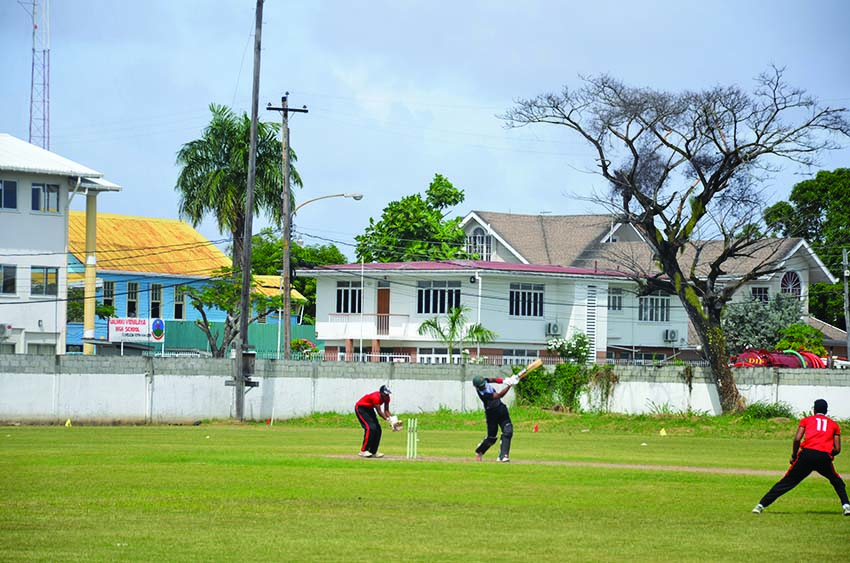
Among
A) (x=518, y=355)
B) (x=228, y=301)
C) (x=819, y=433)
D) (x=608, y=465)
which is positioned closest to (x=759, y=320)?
(x=518, y=355)

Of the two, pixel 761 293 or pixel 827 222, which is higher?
pixel 827 222

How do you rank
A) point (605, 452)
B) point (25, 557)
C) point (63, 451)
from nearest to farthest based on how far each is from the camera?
point (25, 557)
point (63, 451)
point (605, 452)

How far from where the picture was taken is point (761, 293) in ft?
254

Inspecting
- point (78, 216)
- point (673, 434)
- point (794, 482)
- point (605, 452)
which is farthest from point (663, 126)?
point (78, 216)

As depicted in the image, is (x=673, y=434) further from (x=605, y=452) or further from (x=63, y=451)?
(x=63, y=451)

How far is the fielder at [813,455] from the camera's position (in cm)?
1755

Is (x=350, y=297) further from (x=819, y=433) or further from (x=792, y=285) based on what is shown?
(x=819, y=433)

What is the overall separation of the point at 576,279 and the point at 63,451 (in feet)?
147

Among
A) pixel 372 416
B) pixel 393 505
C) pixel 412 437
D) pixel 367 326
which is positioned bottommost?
pixel 393 505

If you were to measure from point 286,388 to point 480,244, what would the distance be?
3452 cm

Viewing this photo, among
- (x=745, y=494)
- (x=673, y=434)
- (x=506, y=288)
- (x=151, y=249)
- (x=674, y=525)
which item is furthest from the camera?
(x=151, y=249)

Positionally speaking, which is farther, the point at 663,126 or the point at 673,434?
the point at 663,126

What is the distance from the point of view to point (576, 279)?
69.9 m

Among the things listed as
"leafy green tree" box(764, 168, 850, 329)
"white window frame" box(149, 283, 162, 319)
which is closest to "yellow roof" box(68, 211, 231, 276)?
"white window frame" box(149, 283, 162, 319)
